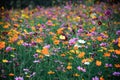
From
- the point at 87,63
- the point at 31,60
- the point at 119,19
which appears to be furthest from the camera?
the point at 119,19

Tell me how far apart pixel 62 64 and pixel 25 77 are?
1.66ft

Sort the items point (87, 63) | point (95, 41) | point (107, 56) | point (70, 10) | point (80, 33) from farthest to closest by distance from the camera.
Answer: point (70, 10) → point (80, 33) → point (95, 41) → point (107, 56) → point (87, 63)

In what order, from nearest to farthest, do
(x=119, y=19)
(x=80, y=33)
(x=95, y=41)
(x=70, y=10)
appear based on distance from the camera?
(x=95, y=41) < (x=80, y=33) < (x=119, y=19) < (x=70, y=10)

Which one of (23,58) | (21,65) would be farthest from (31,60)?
(21,65)

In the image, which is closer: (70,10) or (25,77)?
(25,77)

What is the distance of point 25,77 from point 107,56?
105 cm

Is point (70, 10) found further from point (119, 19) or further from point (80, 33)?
point (80, 33)

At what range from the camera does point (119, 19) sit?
552cm

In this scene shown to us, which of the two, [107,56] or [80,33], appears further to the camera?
[80,33]

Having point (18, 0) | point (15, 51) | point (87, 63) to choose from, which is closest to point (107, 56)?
point (87, 63)

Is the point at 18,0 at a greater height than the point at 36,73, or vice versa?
the point at 36,73

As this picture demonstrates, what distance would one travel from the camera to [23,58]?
12.1 ft

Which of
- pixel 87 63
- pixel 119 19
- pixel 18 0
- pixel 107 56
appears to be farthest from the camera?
pixel 18 0

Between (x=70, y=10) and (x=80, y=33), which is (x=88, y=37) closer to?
(x=80, y=33)
